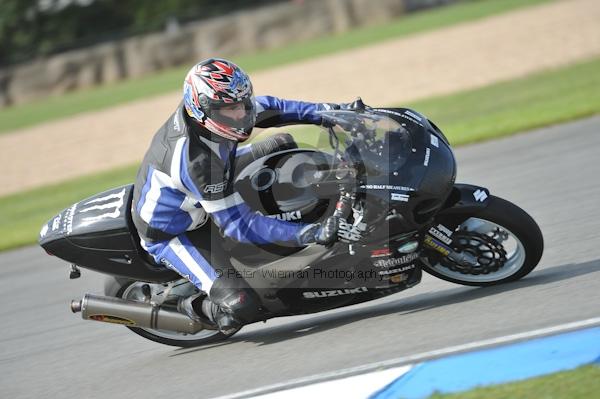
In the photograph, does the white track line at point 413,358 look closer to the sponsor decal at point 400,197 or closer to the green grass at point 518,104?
the sponsor decal at point 400,197

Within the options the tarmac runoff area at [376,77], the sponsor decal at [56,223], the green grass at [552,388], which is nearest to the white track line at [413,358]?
the green grass at [552,388]

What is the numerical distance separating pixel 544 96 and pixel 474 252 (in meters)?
8.06

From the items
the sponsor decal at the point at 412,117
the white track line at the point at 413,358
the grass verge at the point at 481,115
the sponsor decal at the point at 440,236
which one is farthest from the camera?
the grass verge at the point at 481,115

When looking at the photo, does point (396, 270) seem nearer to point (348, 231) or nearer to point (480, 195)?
point (348, 231)

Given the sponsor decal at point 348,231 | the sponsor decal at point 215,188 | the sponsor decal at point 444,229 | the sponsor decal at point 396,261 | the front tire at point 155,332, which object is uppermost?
the sponsor decal at point 215,188

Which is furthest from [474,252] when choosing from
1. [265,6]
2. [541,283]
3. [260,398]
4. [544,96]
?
[265,6]

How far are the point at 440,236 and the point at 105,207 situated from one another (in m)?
2.21

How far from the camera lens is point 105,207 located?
19.2ft

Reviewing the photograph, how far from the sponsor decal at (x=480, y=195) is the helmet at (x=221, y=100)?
4.59 feet

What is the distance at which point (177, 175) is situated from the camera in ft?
16.9

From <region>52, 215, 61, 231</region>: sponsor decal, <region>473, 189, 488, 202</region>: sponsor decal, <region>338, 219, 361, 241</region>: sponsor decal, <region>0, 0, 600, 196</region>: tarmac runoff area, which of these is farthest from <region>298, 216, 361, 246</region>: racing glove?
<region>0, 0, 600, 196</region>: tarmac runoff area

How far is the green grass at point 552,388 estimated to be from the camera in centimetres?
389

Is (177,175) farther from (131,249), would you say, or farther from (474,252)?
(474,252)

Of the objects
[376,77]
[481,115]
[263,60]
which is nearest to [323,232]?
[481,115]
